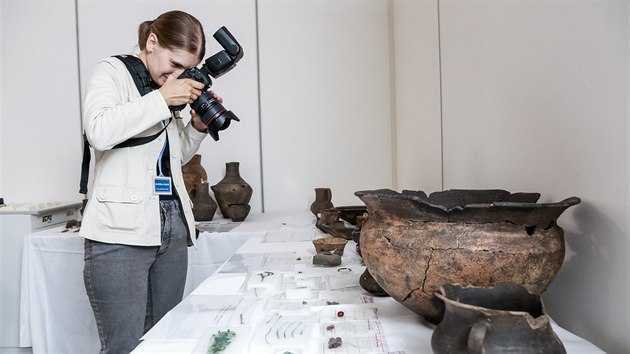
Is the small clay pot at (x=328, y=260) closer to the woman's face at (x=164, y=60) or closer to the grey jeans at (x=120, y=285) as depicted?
the grey jeans at (x=120, y=285)

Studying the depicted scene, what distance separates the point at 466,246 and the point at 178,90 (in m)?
0.88

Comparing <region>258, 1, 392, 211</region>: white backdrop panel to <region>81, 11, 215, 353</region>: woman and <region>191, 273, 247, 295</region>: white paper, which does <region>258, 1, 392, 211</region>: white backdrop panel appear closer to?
<region>81, 11, 215, 353</region>: woman

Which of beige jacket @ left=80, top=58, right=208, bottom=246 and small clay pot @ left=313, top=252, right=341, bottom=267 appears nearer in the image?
beige jacket @ left=80, top=58, right=208, bottom=246

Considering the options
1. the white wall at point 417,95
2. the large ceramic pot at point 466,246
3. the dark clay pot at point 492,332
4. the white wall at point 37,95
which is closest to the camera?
the dark clay pot at point 492,332

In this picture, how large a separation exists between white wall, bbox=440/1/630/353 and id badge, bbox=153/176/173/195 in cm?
94

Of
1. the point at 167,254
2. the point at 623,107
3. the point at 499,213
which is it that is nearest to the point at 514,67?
the point at 623,107

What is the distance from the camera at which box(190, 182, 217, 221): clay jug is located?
2.46 m

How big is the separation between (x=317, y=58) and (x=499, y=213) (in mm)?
2411

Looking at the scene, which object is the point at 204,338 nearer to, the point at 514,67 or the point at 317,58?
the point at 514,67

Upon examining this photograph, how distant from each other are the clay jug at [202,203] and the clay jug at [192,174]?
0.03m

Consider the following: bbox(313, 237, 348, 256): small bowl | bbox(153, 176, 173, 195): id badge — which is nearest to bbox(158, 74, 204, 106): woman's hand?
bbox(153, 176, 173, 195): id badge

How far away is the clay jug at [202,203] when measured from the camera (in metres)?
2.46

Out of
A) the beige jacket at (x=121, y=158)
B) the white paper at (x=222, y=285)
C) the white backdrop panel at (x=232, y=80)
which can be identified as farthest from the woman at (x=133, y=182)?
the white backdrop panel at (x=232, y=80)

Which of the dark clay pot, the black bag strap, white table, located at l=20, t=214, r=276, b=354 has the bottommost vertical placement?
white table, located at l=20, t=214, r=276, b=354
